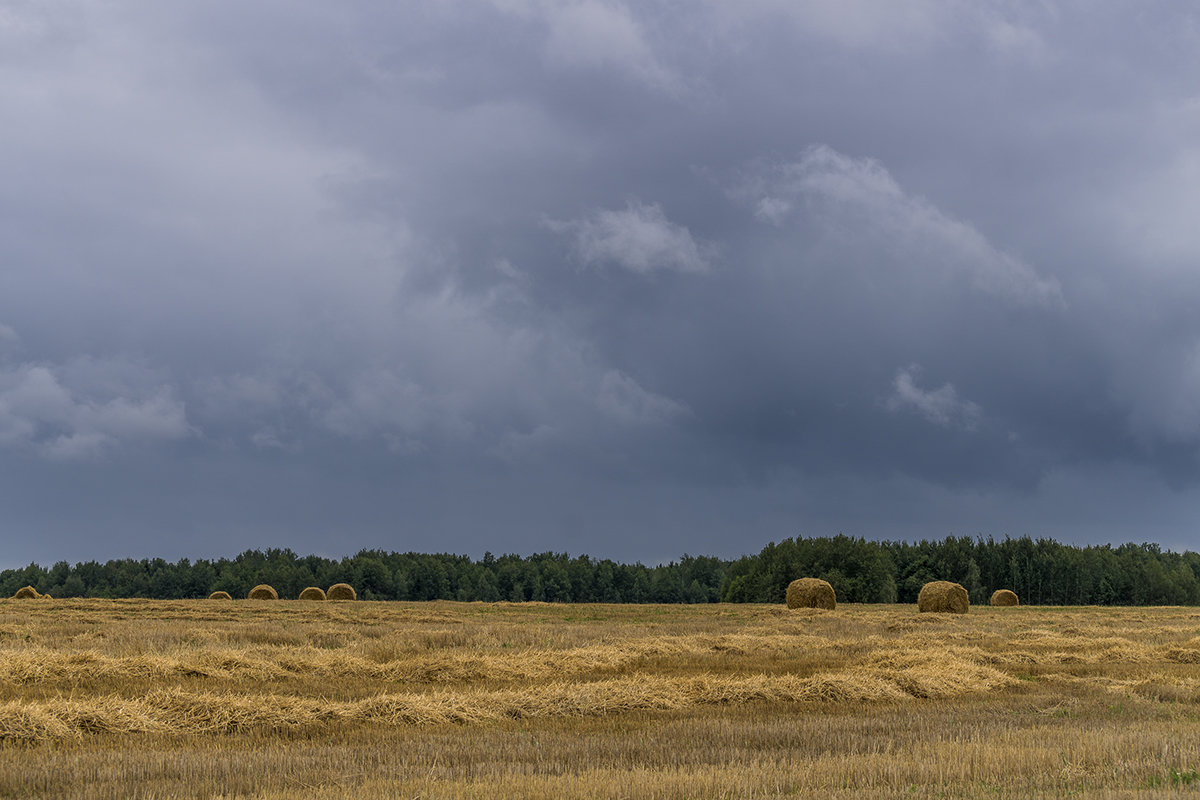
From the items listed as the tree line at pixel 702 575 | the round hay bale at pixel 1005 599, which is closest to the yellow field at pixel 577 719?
the round hay bale at pixel 1005 599

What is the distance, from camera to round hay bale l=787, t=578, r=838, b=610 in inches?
2041

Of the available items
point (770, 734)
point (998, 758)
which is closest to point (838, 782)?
point (998, 758)

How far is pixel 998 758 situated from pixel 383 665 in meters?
12.5

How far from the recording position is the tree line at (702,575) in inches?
4338

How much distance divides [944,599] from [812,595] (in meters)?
7.41

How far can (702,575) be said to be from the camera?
160m

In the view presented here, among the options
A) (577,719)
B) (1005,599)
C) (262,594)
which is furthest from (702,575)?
(577,719)

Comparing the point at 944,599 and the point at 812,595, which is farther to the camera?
the point at 812,595

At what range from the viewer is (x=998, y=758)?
10047 mm

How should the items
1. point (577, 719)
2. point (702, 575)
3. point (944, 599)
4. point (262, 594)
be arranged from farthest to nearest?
point (702, 575) → point (262, 594) → point (944, 599) → point (577, 719)

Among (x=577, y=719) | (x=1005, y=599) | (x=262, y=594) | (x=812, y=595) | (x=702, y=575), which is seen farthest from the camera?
(x=702, y=575)

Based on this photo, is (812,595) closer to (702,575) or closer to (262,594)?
(262,594)

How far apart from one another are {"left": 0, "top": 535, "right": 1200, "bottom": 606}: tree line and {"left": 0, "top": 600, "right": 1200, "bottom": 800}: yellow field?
86.2m

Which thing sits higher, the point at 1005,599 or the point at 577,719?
the point at 577,719
